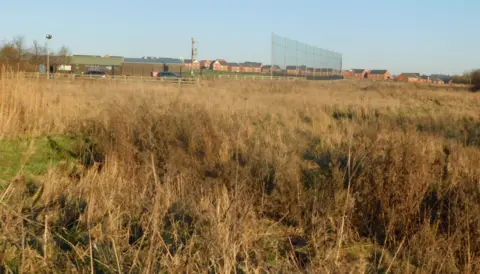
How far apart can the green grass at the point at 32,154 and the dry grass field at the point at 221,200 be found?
38mm

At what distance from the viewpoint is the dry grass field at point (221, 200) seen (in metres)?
4.87

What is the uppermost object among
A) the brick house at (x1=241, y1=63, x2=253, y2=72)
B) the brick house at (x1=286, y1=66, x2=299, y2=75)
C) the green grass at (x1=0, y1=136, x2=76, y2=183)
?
the brick house at (x1=241, y1=63, x2=253, y2=72)

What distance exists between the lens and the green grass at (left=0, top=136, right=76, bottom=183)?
9.13m

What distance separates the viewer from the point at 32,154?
1034 centimetres

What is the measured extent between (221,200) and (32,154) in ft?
Result: 17.9

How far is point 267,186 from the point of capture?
785cm

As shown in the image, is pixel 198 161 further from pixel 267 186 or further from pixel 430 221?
pixel 430 221

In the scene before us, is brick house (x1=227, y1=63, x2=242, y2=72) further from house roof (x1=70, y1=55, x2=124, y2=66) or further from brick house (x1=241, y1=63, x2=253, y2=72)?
house roof (x1=70, y1=55, x2=124, y2=66)

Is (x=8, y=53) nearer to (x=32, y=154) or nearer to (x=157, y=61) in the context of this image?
(x=32, y=154)

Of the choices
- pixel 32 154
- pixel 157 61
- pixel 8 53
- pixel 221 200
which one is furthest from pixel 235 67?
pixel 221 200

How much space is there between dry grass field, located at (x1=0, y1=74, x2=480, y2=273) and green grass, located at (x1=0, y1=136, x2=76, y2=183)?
1.5 inches

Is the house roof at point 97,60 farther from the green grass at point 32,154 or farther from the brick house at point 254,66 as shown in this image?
the green grass at point 32,154

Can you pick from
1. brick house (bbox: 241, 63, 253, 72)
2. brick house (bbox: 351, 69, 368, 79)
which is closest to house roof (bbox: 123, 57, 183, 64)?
brick house (bbox: 241, 63, 253, 72)

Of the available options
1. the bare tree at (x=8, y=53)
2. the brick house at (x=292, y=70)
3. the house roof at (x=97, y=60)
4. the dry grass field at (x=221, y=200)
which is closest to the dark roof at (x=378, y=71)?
the house roof at (x=97, y=60)
